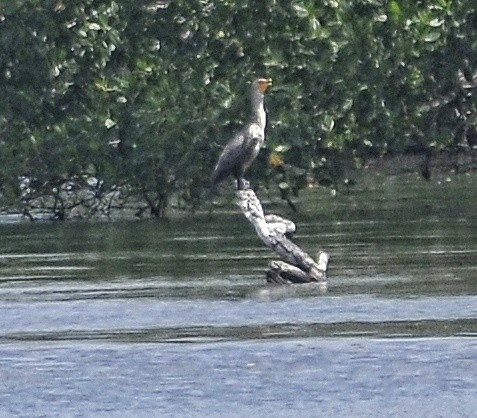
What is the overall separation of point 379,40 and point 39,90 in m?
4.68

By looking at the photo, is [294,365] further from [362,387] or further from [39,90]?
[39,90]

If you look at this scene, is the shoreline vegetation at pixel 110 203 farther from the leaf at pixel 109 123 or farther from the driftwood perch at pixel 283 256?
the driftwood perch at pixel 283 256

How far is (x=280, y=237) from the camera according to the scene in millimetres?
22188

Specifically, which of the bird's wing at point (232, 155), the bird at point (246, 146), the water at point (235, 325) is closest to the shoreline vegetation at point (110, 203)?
the water at point (235, 325)

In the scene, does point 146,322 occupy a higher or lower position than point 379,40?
lower

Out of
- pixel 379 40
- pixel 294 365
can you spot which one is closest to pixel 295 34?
pixel 379 40

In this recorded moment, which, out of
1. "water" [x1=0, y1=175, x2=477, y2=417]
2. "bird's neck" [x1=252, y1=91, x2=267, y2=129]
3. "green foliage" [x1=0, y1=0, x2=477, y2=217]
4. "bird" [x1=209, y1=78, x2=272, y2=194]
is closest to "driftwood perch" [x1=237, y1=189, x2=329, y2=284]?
"water" [x1=0, y1=175, x2=477, y2=417]

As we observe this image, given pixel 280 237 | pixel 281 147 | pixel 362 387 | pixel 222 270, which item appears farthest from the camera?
pixel 281 147

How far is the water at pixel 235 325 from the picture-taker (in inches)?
580

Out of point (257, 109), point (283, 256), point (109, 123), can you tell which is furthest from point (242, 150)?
point (109, 123)

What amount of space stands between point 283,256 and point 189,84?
9.83 meters

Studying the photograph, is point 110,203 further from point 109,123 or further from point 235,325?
point 235,325

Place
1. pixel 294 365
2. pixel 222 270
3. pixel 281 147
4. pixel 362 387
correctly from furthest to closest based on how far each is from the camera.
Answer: pixel 281 147 → pixel 222 270 → pixel 294 365 → pixel 362 387

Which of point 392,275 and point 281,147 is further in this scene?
point 281,147
